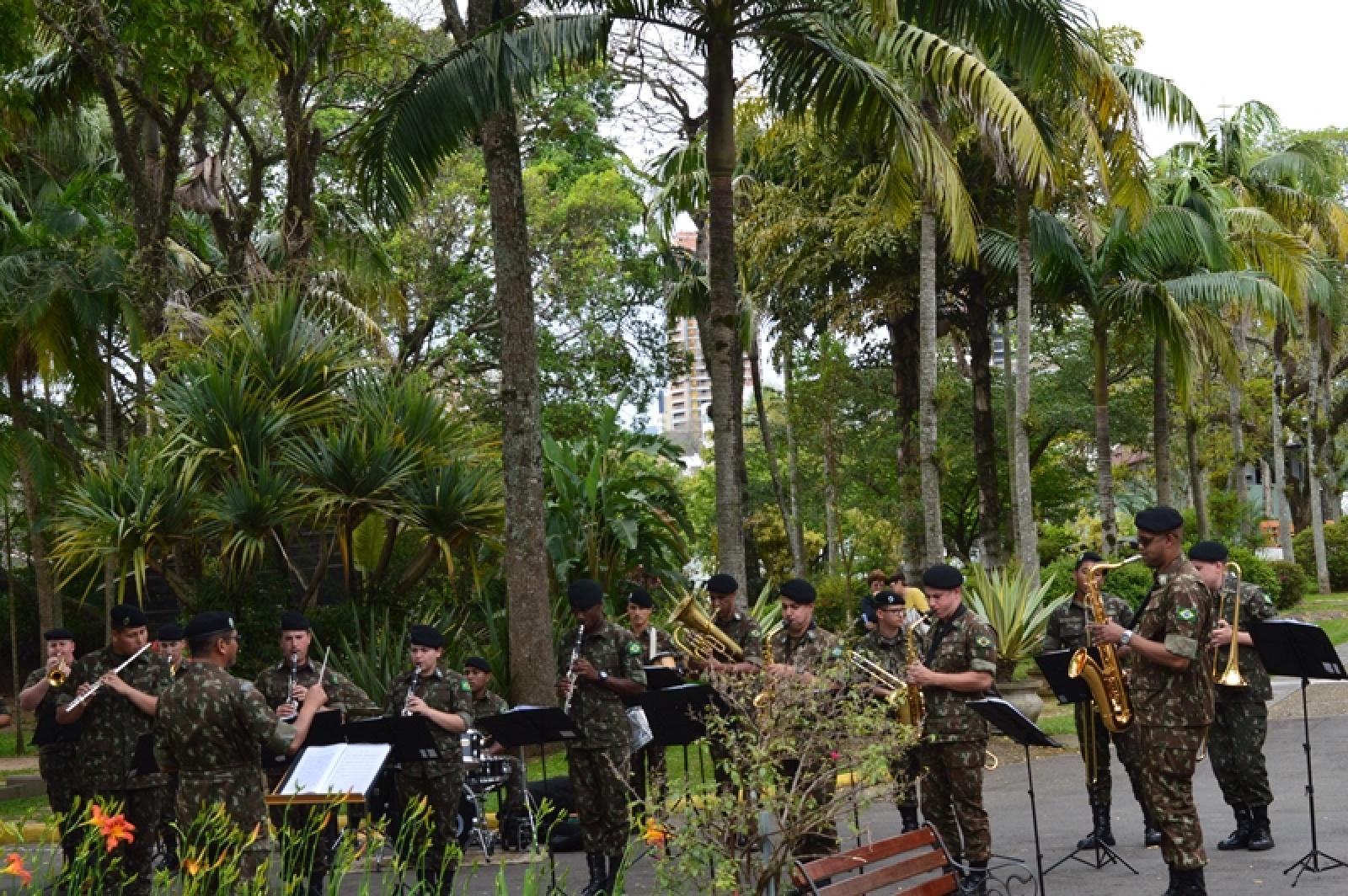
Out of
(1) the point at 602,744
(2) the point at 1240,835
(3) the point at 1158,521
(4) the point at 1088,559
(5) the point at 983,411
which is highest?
(5) the point at 983,411

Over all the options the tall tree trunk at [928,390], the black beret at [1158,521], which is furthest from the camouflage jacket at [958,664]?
the tall tree trunk at [928,390]

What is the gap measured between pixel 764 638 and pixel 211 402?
8360 mm

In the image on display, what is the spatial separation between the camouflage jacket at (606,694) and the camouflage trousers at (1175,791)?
11.3 ft

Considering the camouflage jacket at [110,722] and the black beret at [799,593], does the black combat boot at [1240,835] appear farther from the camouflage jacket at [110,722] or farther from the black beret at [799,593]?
the camouflage jacket at [110,722]

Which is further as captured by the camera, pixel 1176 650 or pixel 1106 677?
pixel 1106 677

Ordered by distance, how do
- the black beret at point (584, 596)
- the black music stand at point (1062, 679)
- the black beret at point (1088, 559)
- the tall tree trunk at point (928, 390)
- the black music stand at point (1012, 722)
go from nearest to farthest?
the black music stand at point (1012, 722) → the black music stand at point (1062, 679) → the black beret at point (584, 596) → the black beret at point (1088, 559) → the tall tree trunk at point (928, 390)

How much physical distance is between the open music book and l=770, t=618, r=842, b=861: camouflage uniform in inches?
89.3

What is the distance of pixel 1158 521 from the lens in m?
8.41

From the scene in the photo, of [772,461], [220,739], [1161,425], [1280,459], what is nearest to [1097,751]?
[220,739]

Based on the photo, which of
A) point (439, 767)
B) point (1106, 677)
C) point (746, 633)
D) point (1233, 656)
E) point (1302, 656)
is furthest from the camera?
point (746, 633)

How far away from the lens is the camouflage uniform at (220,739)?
846 cm

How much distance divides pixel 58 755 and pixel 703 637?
187 inches

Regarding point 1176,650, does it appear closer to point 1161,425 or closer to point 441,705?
point 441,705

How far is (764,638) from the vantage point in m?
11.2
